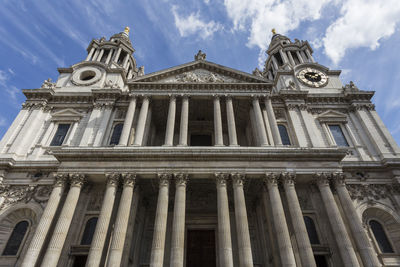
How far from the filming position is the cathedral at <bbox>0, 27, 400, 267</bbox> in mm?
14203

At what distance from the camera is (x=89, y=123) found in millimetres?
20766

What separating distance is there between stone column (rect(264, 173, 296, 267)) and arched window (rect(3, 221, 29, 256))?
53.4ft

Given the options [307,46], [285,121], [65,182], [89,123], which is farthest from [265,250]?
[307,46]

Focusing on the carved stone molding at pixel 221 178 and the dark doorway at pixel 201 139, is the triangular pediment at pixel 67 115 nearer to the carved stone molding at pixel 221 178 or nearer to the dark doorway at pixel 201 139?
the dark doorway at pixel 201 139

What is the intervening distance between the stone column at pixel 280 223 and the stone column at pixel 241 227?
66.3 inches

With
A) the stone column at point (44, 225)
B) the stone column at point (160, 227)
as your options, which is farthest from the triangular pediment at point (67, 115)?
the stone column at point (160, 227)

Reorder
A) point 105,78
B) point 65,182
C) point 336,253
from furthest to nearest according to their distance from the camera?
point 105,78
point 65,182
point 336,253

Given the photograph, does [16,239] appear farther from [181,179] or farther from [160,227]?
[181,179]

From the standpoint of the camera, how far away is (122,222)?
1412cm

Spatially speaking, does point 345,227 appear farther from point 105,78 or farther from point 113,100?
point 105,78

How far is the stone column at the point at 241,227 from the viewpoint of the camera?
42.4 feet

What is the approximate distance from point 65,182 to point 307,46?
32007mm

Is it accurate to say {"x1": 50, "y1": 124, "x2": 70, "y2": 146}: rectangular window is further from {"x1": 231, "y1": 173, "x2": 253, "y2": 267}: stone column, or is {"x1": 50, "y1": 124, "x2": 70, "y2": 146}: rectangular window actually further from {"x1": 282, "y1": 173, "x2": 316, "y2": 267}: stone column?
{"x1": 282, "y1": 173, "x2": 316, "y2": 267}: stone column

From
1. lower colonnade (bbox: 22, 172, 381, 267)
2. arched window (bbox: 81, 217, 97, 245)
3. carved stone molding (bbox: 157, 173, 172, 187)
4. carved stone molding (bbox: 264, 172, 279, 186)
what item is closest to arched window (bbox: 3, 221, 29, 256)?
lower colonnade (bbox: 22, 172, 381, 267)
